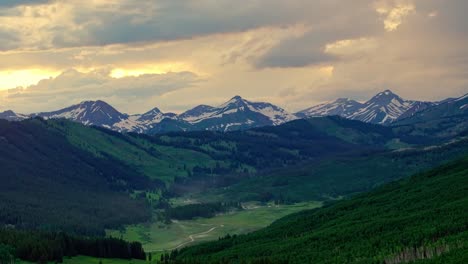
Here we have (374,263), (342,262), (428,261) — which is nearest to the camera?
(428,261)

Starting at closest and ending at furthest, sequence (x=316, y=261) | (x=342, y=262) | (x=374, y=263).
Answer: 1. (x=374, y=263)
2. (x=342, y=262)
3. (x=316, y=261)

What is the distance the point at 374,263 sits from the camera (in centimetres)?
17350

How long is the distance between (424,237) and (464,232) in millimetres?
13666

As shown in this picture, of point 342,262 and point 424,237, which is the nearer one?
point 342,262

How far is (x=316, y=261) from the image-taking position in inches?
7815

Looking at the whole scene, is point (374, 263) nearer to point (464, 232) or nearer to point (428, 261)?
point (428, 261)

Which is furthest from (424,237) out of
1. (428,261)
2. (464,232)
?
(428,261)

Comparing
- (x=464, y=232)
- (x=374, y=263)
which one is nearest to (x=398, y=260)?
(x=374, y=263)

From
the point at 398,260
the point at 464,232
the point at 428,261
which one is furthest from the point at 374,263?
the point at 464,232

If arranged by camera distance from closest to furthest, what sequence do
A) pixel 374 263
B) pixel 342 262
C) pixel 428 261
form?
pixel 428 261, pixel 374 263, pixel 342 262

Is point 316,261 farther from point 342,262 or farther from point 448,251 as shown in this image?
point 448,251

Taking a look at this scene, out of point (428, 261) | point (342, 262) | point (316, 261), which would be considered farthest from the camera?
point (316, 261)

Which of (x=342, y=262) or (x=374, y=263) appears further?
(x=342, y=262)

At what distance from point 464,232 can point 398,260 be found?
A: 23938 millimetres
